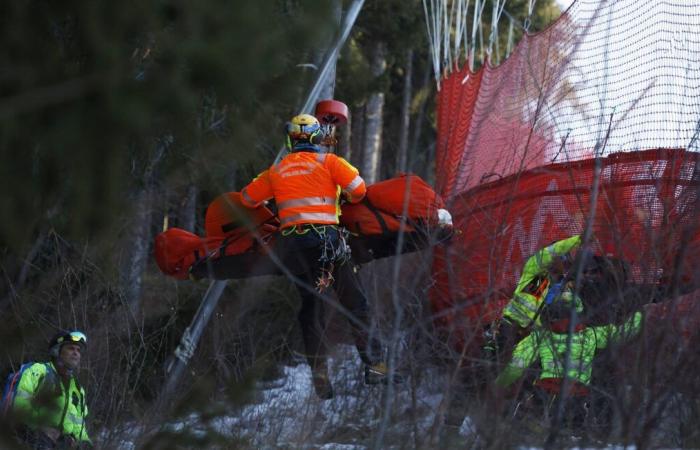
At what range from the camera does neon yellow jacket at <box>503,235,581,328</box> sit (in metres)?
5.73

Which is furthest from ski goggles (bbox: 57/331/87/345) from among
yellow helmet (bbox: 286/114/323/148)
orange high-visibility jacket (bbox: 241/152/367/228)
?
yellow helmet (bbox: 286/114/323/148)

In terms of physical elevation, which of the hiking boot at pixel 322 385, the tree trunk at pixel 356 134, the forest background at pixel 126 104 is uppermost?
the forest background at pixel 126 104

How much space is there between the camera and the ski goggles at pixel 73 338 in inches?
244

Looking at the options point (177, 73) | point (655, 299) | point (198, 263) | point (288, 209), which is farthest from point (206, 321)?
point (177, 73)

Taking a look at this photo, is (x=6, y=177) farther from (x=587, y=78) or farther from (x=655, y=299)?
(x=587, y=78)

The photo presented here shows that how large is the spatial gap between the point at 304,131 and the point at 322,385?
1.57 m

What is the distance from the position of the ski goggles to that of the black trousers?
1.29 metres

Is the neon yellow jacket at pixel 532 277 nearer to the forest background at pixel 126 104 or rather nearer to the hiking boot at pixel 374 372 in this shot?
the hiking boot at pixel 374 372

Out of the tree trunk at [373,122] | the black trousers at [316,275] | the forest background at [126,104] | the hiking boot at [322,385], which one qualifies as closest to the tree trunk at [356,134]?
the tree trunk at [373,122]

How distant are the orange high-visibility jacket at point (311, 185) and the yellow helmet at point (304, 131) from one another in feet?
0.28

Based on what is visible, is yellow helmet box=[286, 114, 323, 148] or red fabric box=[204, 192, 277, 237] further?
red fabric box=[204, 192, 277, 237]

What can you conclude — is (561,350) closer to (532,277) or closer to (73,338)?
(532,277)

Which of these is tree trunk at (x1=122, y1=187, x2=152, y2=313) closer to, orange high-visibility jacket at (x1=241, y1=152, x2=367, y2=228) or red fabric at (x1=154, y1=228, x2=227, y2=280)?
red fabric at (x1=154, y1=228, x2=227, y2=280)

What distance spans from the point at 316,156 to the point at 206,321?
1.56 metres
